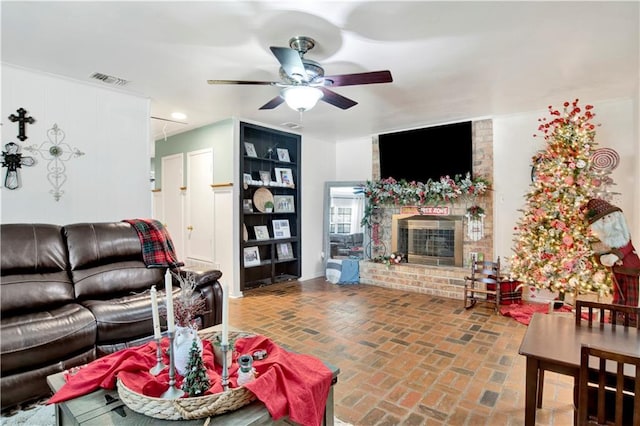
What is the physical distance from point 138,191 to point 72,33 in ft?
5.86

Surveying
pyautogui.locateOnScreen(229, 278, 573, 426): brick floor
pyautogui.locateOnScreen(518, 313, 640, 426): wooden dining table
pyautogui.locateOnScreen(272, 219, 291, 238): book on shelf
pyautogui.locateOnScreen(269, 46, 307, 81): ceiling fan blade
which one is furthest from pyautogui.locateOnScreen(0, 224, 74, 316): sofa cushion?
pyautogui.locateOnScreen(518, 313, 640, 426): wooden dining table

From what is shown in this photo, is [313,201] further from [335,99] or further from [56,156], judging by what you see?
[56,156]

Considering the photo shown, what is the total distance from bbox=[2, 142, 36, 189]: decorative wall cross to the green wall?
7.46ft

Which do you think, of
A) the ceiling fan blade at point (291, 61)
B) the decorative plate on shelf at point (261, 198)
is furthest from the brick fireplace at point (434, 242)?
the ceiling fan blade at point (291, 61)

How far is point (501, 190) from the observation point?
4.71 metres

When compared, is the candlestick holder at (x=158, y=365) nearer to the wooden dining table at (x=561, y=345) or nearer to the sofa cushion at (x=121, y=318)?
the sofa cushion at (x=121, y=318)

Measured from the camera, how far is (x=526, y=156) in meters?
4.52

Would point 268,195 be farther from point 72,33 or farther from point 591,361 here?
point 591,361

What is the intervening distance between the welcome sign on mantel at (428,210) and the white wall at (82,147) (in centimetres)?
382

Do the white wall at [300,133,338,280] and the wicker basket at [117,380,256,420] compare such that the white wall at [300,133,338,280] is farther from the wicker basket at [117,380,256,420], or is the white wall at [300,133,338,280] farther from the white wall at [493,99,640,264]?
the wicker basket at [117,380,256,420]

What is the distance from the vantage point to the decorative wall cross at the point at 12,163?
118 inches

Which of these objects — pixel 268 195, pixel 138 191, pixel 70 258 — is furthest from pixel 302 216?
pixel 70 258

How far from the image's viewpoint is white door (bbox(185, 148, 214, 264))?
515 cm

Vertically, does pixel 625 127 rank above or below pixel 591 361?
above
